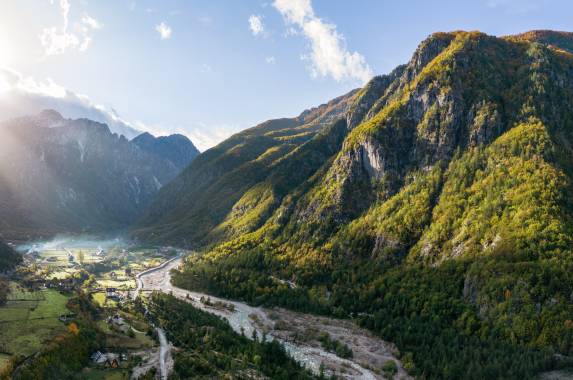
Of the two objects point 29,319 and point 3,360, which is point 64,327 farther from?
point 3,360

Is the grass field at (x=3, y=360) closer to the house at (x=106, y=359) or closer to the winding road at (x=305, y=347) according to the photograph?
the house at (x=106, y=359)

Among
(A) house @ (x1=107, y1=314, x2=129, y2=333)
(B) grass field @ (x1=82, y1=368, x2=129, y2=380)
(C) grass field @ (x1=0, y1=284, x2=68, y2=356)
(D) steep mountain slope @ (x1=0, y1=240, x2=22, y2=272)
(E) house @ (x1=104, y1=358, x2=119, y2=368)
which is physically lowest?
(B) grass field @ (x1=82, y1=368, x2=129, y2=380)

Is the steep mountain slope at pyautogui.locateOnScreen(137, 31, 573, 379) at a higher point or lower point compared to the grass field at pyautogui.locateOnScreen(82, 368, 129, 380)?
higher

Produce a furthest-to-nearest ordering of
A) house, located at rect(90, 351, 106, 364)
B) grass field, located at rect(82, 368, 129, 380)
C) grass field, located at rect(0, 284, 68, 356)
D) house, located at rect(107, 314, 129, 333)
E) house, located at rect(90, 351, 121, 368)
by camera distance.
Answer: house, located at rect(107, 314, 129, 333), house, located at rect(90, 351, 106, 364), house, located at rect(90, 351, 121, 368), grass field, located at rect(0, 284, 68, 356), grass field, located at rect(82, 368, 129, 380)

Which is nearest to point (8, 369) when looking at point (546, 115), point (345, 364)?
point (345, 364)

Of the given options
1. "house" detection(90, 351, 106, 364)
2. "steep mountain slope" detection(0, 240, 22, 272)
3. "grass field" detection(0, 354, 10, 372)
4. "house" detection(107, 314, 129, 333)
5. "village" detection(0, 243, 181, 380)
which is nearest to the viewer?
"grass field" detection(0, 354, 10, 372)

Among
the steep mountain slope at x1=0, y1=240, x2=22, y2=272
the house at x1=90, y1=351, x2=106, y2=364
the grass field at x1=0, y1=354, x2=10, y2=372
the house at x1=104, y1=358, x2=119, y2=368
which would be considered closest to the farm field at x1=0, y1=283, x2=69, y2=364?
the grass field at x1=0, y1=354, x2=10, y2=372

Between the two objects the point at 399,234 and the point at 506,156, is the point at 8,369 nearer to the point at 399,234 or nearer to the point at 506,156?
the point at 399,234

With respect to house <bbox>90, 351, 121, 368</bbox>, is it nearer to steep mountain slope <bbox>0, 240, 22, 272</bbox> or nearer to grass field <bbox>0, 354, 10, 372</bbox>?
grass field <bbox>0, 354, 10, 372</bbox>

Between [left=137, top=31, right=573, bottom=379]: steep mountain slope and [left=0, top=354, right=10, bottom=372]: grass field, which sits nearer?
[left=0, top=354, right=10, bottom=372]: grass field
